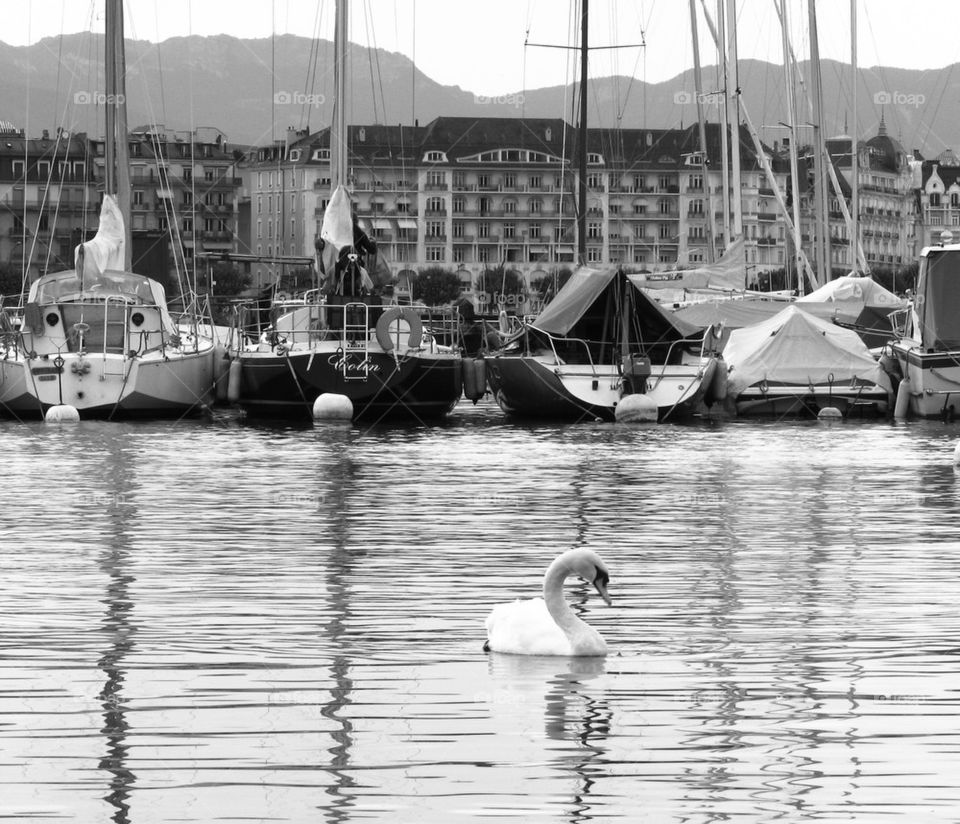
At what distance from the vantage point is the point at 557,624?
1387cm

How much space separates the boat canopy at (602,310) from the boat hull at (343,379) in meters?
2.68

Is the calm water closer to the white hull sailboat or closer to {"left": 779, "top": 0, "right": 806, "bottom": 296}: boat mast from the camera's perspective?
the white hull sailboat

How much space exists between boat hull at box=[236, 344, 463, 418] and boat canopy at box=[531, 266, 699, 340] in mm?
2684

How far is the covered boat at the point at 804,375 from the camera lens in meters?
49.2

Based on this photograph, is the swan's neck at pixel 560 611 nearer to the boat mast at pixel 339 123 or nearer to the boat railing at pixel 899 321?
the boat mast at pixel 339 123

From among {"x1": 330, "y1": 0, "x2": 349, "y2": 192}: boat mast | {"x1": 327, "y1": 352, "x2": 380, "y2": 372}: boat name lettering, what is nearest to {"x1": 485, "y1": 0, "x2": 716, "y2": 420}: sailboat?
{"x1": 327, "y1": 352, "x2": 380, "y2": 372}: boat name lettering

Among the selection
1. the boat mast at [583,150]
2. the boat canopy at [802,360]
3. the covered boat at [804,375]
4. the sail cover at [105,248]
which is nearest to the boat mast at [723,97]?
the boat mast at [583,150]

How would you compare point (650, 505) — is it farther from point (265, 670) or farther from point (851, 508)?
point (265, 670)

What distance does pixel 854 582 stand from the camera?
1806 cm

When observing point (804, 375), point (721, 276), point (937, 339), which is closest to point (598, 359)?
point (804, 375)

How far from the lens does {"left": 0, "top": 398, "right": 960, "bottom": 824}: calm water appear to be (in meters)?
10.3

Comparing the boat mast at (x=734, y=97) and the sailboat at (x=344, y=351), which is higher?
the boat mast at (x=734, y=97)

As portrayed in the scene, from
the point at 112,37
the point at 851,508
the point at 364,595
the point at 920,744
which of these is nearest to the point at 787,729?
the point at 920,744

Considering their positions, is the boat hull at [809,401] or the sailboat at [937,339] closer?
the sailboat at [937,339]
